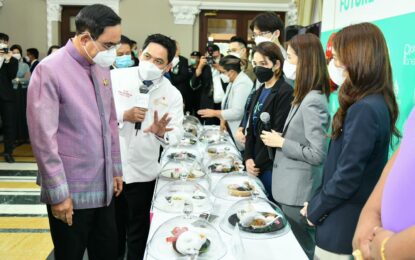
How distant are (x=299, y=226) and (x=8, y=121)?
14.9ft

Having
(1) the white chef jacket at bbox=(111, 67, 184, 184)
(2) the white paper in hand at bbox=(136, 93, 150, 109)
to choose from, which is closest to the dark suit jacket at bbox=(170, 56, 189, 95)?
(1) the white chef jacket at bbox=(111, 67, 184, 184)

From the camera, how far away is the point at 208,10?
29.9 feet

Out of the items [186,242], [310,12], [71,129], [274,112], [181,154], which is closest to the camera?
[186,242]

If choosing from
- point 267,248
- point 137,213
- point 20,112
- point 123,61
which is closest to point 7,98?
point 20,112

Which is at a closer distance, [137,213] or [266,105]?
[137,213]

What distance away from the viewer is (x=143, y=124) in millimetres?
2523

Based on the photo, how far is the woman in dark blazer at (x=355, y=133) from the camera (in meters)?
1.61

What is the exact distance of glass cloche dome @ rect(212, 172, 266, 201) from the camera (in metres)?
2.25

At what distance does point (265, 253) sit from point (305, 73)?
3.63ft

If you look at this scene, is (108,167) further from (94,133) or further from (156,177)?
(156,177)

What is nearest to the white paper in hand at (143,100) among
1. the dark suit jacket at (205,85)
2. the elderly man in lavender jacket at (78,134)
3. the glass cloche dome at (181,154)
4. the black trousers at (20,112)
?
the elderly man in lavender jacket at (78,134)

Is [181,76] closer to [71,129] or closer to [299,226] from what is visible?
[299,226]

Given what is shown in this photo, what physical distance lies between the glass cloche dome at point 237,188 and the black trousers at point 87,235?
597mm

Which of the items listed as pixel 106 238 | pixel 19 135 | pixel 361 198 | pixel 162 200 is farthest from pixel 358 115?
pixel 19 135
